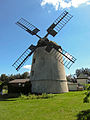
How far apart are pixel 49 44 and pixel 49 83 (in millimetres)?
6846

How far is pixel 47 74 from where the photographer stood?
57.6ft

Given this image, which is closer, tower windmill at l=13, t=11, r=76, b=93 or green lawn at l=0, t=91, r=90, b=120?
green lawn at l=0, t=91, r=90, b=120

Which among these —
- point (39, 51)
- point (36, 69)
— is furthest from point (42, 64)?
point (39, 51)

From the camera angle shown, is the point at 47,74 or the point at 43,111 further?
the point at 47,74

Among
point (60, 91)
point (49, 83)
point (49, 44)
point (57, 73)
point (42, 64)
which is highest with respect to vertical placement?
point (49, 44)

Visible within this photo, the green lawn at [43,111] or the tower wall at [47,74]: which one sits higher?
the tower wall at [47,74]

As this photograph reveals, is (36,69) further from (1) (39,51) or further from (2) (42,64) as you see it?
(1) (39,51)

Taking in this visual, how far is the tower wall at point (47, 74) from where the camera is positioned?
1725cm

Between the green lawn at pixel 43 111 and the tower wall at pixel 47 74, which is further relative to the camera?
the tower wall at pixel 47 74

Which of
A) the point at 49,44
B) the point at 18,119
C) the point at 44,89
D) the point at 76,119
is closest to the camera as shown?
the point at 76,119

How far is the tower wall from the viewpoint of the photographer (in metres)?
17.2

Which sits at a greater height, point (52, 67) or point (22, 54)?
point (22, 54)

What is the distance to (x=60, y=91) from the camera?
57.7 feet

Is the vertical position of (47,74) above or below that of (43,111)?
above
